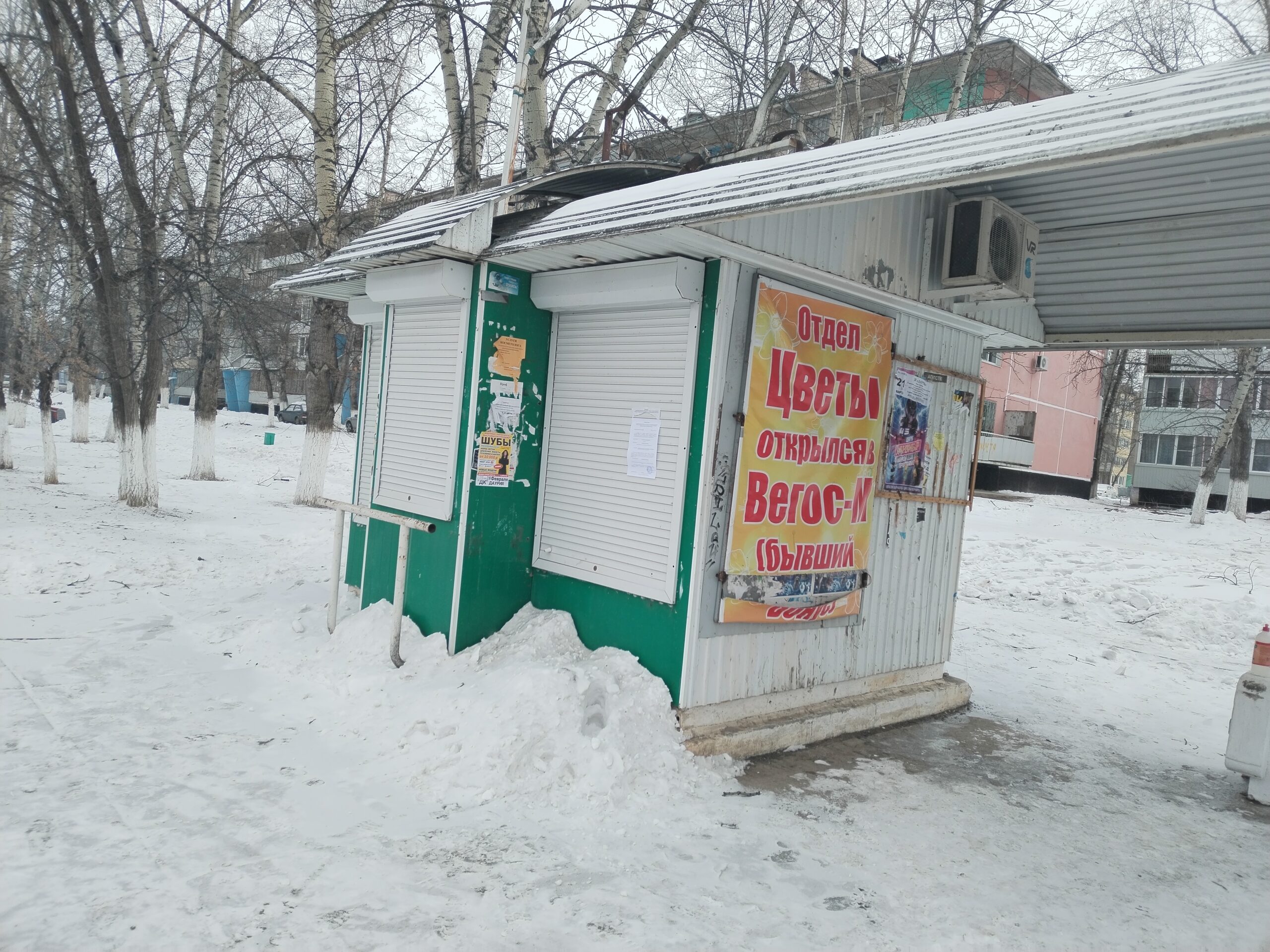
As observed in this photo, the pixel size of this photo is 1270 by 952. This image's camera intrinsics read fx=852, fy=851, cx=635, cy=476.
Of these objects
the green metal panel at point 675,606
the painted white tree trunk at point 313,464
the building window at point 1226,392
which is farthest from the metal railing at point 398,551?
the building window at point 1226,392

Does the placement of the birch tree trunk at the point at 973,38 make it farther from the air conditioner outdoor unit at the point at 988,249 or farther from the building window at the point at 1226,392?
the building window at the point at 1226,392

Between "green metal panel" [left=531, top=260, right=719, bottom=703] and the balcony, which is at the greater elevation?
the balcony

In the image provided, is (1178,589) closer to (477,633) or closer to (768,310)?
(768,310)

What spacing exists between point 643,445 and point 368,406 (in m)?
3.20

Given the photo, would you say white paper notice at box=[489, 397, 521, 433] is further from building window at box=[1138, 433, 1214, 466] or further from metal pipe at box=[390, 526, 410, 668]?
building window at box=[1138, 433, 1214, 466]

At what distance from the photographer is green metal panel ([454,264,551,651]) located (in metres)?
5.43

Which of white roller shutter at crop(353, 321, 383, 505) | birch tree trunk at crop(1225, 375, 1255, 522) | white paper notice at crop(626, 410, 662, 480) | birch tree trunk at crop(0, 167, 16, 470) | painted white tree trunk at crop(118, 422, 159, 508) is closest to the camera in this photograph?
white paper notice at crop(626, 410, 662, 480)

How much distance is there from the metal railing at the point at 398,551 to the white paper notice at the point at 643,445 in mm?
1366

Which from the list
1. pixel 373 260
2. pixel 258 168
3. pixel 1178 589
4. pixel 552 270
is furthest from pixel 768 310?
pixel 258 168

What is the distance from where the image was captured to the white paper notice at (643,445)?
5.05 meters

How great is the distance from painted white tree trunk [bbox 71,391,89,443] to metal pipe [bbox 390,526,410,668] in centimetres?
2217

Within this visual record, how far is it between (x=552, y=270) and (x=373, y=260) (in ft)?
3.99

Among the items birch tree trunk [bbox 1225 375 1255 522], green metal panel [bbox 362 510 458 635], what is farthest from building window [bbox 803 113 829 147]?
birch tree trunk [bbox 1225 375 1255 522]

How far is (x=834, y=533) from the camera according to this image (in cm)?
552
